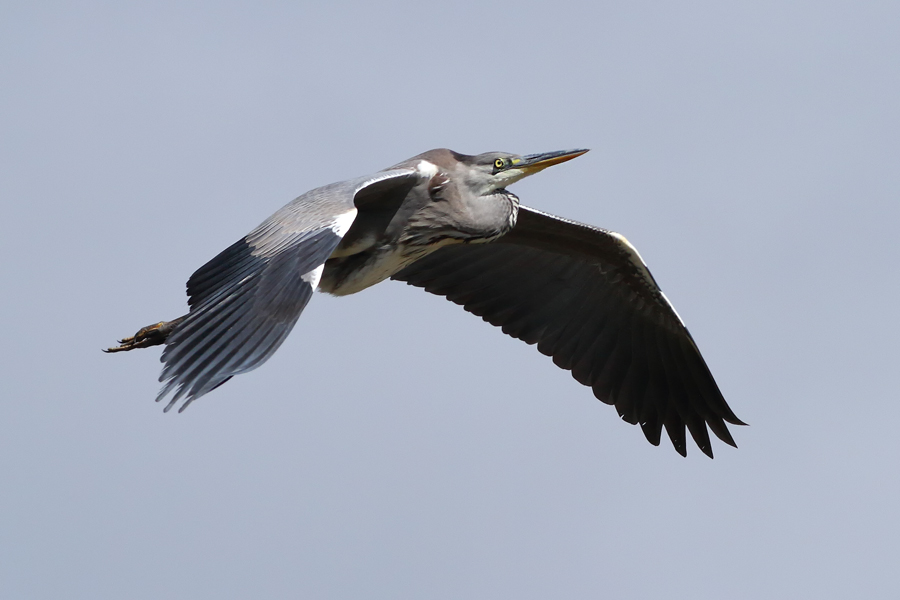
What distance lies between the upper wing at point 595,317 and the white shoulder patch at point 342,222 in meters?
2.76

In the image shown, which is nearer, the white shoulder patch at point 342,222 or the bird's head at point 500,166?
the white shoulder patch at point 342,222

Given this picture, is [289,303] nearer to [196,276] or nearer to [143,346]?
[196,276]

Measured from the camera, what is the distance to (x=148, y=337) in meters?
8.65

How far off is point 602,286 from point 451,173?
6.75 ft

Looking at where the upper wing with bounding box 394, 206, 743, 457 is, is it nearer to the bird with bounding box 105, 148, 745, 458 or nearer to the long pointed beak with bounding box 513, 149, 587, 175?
the bird with bounding box 105, 148, 745, 458

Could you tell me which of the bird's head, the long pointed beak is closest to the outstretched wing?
the bird's head

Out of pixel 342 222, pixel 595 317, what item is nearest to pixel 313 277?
pixel 342 222

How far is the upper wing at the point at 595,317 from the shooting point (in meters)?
10.0

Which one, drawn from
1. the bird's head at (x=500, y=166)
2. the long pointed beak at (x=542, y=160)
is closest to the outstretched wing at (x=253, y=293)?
the bird's head at (x=500, y=166)

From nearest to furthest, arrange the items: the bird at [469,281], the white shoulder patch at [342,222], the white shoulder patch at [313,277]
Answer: the bird at [469,281]
the white shoulder patch at [313,277]
the white shoulder patch at [342,222]

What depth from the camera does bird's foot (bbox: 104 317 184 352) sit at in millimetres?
8562

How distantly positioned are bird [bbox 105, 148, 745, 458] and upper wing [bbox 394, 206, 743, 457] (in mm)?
11

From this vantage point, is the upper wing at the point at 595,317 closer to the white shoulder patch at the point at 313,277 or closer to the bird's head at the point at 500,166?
the bird's head at the point at 500,166

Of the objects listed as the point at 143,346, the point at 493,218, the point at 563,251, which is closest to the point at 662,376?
the point at 563,251
